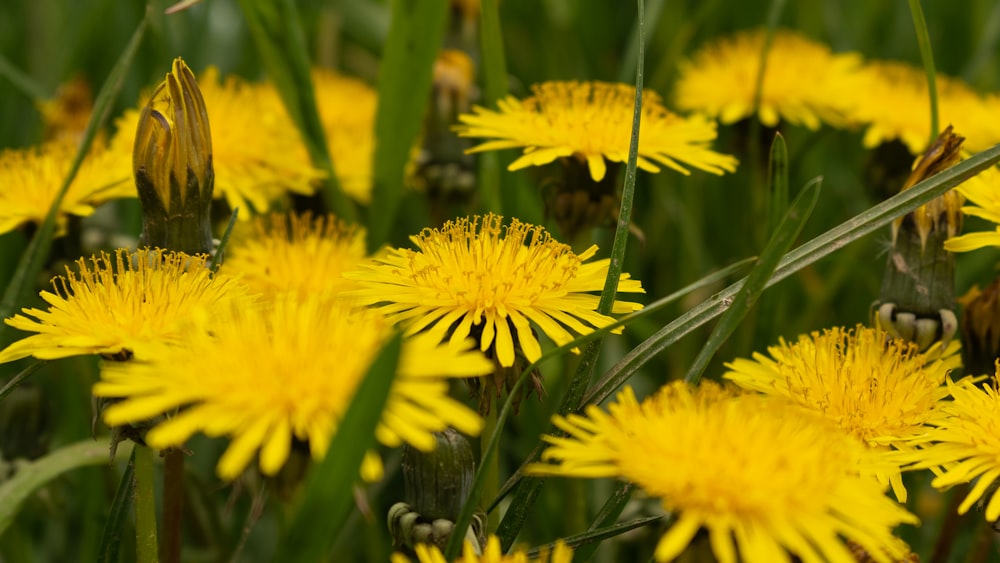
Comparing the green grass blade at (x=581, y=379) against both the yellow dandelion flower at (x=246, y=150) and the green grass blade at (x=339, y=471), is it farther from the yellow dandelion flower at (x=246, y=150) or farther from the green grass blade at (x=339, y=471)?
the yellow dandelion flower at (x=246, y=150)

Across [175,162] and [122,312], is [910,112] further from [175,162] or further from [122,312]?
[122,312]

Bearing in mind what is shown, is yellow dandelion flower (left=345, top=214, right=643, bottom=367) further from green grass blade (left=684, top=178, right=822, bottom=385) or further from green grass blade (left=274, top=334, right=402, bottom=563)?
green grass blade (left=274, top=334, right=402, bottom=563)

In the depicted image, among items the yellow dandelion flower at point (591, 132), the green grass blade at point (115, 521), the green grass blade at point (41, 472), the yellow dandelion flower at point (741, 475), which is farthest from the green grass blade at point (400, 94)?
the yellow dandelion flower at point (741, 475)

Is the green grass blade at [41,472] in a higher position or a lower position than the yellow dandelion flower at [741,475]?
lower

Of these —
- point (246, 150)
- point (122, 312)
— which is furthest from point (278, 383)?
point (246, 150)

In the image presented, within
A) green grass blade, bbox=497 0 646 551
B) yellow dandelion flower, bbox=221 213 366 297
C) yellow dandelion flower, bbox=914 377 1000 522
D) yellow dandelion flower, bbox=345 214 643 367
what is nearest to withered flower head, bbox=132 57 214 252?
yellow dandelion flower, bbox=221 213 366 297
